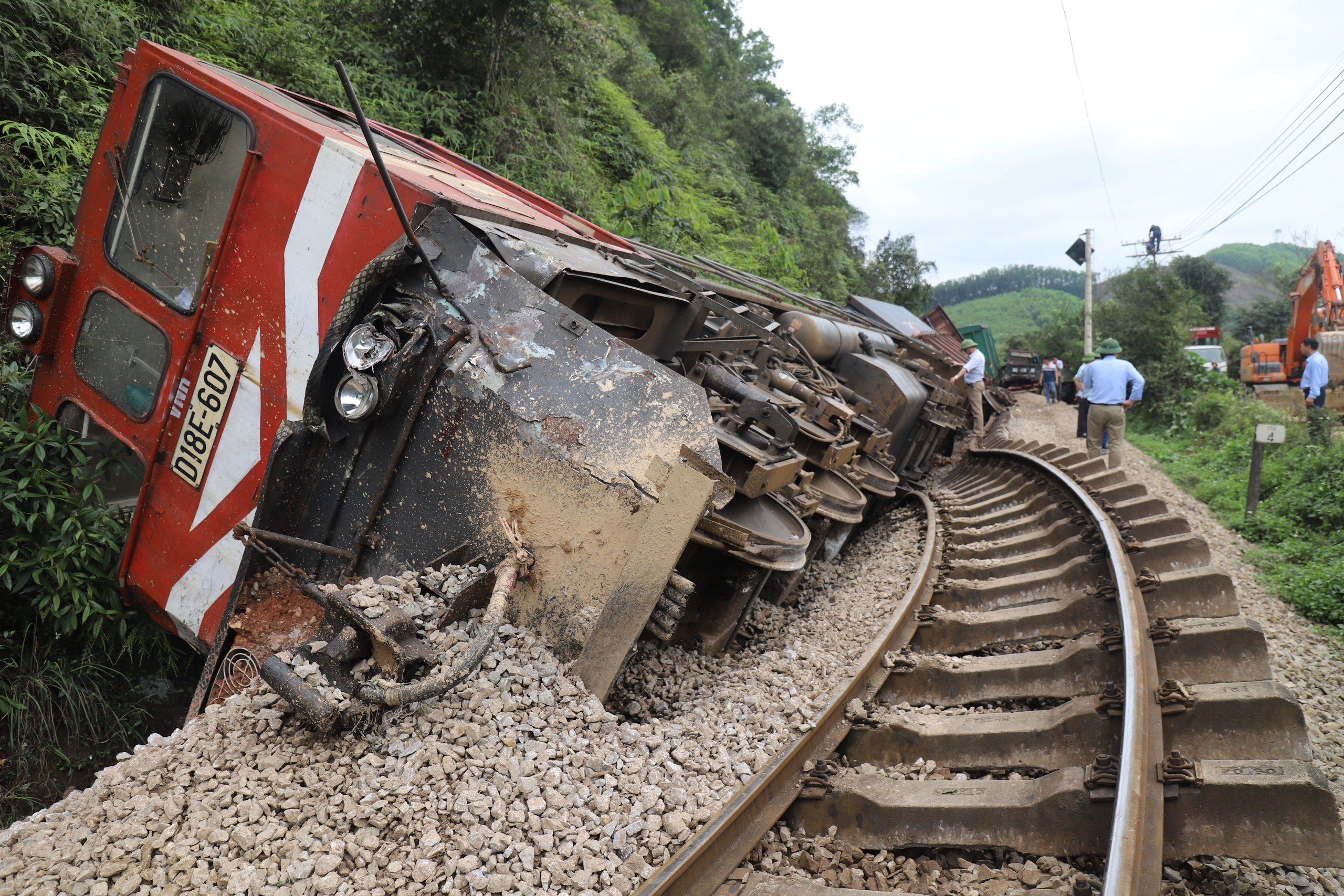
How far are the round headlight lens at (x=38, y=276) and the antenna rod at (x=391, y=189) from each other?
5.84ft

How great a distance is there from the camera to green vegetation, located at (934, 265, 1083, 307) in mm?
104312

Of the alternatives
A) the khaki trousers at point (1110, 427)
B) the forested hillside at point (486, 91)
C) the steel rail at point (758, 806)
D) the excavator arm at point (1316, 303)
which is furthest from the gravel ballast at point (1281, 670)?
the excavator arm at point (1316, 303)

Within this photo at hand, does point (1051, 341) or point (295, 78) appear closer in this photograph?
point (295, 78)

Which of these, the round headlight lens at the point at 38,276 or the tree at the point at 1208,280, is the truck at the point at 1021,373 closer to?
the tree at the point at 1208,280

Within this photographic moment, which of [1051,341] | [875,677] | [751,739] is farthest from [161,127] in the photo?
[1051,341]

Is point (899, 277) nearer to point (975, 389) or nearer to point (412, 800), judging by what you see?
point (975, 389)

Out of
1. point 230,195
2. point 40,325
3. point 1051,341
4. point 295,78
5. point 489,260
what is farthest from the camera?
point 1051,341

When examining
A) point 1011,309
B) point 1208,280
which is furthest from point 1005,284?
point 1208,280

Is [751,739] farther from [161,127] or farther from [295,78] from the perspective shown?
[295,78]

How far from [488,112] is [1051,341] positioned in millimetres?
35163

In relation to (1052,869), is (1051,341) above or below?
above

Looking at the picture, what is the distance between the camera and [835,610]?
4406mm

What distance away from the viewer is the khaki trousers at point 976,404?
38.3 feet

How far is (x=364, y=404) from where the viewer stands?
273 centimetres
